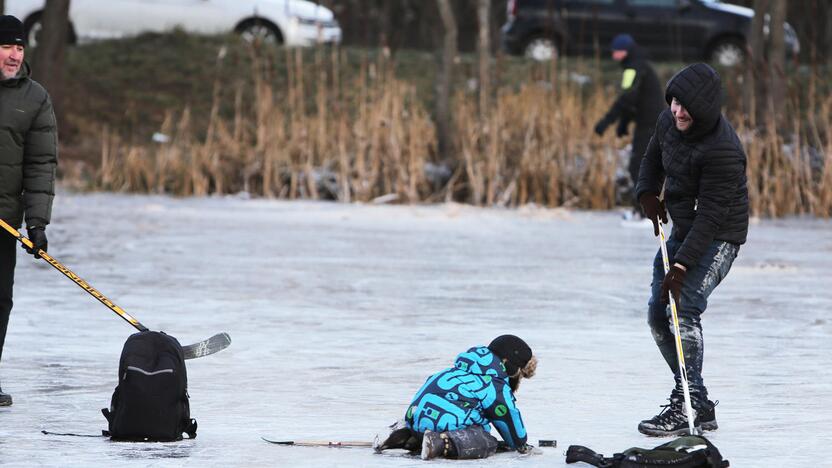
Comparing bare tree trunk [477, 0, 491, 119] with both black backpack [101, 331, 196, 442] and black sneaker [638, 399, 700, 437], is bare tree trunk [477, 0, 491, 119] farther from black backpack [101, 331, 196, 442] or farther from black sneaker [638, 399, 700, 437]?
black backpack [101, 331, 196, 442]

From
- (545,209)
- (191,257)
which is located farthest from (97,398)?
(545,209)

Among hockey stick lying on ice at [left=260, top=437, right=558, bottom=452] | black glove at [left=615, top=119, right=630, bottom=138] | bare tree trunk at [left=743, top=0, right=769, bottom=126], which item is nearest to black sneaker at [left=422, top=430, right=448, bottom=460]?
hockey stick lying on ice at [left=260, top=437, right=558, bottom=452]

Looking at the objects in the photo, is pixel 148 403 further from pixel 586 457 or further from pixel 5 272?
pixel 586 457

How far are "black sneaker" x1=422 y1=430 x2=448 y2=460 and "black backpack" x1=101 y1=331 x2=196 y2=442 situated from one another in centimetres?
91

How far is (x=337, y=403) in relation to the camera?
23.2ft

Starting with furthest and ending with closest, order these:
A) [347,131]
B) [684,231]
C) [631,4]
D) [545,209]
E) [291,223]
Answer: [631,4]
[347,131]
[545,209]
[291,223]
[684,231]

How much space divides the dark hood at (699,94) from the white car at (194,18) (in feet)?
73.8

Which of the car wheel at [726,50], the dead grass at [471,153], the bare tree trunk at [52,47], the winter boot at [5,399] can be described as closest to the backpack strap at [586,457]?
the winter boot at [5,399]

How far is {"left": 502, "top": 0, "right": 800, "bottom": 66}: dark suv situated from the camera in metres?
29.1

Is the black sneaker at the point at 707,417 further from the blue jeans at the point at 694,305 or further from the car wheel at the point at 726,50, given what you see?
the car wheel at the point at 726,50

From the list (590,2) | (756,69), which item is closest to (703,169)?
(756,69)

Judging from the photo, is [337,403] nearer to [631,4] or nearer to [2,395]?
[2,395]

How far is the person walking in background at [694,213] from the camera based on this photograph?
6.38m

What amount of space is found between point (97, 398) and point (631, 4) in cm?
2320
